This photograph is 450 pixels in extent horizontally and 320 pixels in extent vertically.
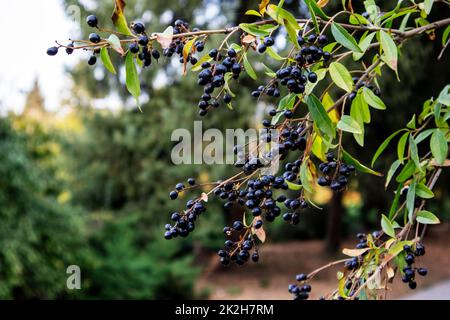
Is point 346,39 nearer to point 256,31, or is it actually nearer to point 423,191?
point 256,31

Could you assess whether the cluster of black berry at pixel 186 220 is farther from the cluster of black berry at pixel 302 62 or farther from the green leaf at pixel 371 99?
the green leaf at pixel 371 99

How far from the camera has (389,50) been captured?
159cm

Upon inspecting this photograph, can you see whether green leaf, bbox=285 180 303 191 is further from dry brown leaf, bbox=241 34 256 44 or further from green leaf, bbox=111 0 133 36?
green leaf, bbox=111 0 133 36

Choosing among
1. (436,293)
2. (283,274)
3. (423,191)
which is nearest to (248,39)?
(423,191)

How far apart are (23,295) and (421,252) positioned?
22.0 ft

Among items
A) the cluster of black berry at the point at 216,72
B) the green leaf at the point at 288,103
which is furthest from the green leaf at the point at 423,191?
the cluster of black berry at the point at 216,72

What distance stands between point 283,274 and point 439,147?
1304cm

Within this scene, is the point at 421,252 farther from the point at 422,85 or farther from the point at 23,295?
the point at 422,85

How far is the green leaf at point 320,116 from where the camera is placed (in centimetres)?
160

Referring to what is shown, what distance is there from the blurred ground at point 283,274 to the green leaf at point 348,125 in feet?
27.8

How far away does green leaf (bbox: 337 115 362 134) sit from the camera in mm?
1657

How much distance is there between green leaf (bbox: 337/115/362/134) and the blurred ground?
8.48m

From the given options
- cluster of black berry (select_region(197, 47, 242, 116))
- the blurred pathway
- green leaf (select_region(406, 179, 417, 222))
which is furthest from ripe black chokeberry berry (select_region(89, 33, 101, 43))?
the blurred pathway
